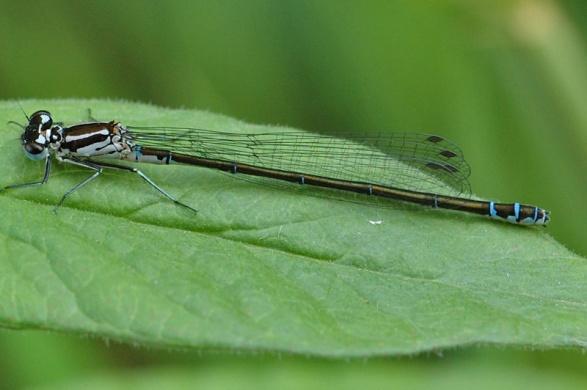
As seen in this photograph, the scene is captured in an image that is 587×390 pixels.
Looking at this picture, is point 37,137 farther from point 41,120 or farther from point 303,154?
point 303,154

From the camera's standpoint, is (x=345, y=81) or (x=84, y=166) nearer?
(x=84, y=166)

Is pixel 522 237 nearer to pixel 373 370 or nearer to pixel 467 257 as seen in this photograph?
pixel 467 257

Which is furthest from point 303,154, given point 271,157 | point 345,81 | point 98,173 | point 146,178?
point 345,81

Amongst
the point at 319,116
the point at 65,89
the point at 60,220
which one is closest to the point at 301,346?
the point at 60,220

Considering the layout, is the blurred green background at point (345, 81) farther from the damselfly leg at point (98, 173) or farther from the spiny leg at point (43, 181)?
the spiny leg at point (43, 181)

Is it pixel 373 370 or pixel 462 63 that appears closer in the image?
pixel 373 370

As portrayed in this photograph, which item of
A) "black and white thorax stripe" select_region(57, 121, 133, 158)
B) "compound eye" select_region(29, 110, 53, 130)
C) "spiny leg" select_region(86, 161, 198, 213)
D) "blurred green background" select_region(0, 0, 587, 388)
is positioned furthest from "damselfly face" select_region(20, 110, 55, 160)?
"blurred green background" select_region(0, 0, 587, 388)

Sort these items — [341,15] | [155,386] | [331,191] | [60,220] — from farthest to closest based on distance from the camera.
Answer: [341,15] < [155,386] < [331,191] < [60,220]

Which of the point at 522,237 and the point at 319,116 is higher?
the point at 319,116
